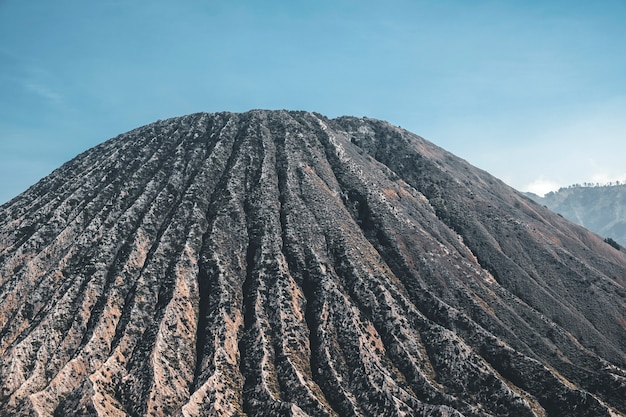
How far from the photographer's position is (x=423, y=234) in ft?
445

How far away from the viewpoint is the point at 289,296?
10525 centimetres

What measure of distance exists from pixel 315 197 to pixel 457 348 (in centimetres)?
6085

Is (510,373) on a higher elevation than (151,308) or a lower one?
lower

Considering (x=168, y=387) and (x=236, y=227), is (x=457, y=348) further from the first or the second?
(x=236, y=227)

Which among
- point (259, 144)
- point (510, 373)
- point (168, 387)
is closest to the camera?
point (168, 387)

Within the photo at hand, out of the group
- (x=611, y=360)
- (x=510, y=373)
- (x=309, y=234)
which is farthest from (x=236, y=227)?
(x=611, y=360)

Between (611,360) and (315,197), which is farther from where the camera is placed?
(315,197)

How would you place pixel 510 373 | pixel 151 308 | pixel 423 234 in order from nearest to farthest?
pixel 510 373, pixel 151 308, pixel 423 234

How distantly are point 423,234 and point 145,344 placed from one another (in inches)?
3110

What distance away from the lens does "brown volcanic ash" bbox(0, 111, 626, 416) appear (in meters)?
84.1

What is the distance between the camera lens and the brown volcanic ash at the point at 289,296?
8406cm

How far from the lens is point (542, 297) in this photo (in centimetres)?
12488

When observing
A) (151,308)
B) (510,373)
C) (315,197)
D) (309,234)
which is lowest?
(510,373)

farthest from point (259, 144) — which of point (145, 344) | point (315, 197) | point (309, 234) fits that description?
point (145, 344)
